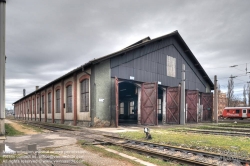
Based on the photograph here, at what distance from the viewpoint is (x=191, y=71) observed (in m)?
→ 28.1

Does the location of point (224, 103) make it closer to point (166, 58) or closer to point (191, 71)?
point (191, 71)

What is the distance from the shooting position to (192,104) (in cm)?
2552

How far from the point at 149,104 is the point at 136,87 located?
9.30 ft

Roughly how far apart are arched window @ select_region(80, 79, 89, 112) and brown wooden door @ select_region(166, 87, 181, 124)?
9.27m

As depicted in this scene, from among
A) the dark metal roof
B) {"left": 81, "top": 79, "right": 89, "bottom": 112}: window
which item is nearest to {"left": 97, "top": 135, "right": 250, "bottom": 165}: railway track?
the dark metal roof

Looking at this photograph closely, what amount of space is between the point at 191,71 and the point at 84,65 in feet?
53.3

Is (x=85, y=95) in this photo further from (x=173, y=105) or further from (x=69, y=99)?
(x=173, y=105)

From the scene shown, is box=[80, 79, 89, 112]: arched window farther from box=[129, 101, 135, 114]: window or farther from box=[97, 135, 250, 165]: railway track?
box=[129, 101, 135, 114]: window

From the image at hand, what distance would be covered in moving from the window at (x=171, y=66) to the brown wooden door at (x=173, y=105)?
212 centimetres

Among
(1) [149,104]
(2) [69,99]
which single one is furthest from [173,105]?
(2) [69,99]

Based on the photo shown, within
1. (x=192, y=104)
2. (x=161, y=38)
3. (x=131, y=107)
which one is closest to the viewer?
(x=161, y=38)

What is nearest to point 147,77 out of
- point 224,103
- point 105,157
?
point 105,157

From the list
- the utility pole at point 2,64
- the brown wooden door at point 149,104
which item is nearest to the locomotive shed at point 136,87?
the brown wooden door at point 149,104

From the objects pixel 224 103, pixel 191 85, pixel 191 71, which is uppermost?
pixel 191 71
